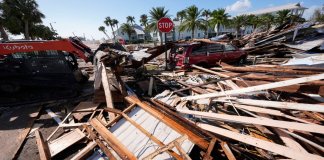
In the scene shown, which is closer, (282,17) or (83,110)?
(83,110)

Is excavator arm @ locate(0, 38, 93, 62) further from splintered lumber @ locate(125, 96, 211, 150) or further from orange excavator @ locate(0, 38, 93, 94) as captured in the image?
splintered lumber @ locate(125, 96, 211, 150)

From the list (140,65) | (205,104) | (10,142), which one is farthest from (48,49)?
(205,104)

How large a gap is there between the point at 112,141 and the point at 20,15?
3328 centimetres

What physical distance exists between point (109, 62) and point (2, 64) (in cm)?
410

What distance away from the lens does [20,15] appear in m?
26.1

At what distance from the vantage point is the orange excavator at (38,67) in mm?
6227

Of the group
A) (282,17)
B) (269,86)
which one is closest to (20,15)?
(269,86)

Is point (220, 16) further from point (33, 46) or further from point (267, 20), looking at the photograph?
point (33, 46)

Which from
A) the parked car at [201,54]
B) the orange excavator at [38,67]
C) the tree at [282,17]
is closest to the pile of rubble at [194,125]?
the orange excavator at [38,67]

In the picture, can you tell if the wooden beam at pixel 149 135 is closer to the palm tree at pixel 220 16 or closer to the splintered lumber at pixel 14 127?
the splintered lumber at pixel 14 127

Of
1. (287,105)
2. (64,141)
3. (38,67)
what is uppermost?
(38,67)

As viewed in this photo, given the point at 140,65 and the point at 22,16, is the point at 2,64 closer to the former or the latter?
the point at 140,65

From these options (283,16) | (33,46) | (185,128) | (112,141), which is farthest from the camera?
(283,16)

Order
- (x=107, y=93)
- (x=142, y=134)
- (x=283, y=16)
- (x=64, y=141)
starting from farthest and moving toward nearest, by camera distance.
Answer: (x=283, y=16) → (x=107, y=93) → (x=64, y=141) → (x=142, y=134)
